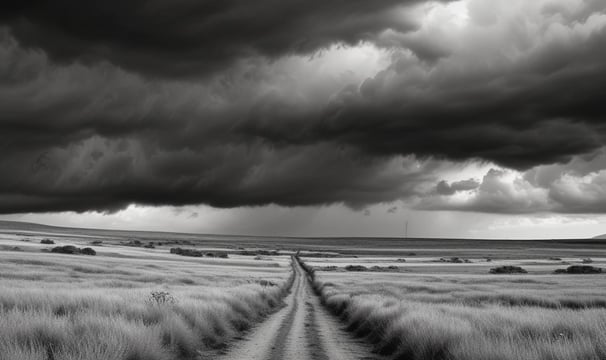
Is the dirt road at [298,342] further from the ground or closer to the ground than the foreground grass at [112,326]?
closer to the ground

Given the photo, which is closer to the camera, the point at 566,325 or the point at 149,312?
the point at 566,325

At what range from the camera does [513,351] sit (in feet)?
35.7

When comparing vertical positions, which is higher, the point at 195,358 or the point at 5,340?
the point at 5,340

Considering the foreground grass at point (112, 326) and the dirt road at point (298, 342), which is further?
the dirt road at point (298, 342)

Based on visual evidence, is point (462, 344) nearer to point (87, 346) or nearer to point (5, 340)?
point (87, 346)

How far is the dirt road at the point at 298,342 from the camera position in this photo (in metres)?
14.9

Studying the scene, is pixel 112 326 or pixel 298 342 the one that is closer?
pixel 112 326

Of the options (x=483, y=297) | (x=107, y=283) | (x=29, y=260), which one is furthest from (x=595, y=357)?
(x=29, y=260)

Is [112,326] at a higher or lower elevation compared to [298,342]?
higher

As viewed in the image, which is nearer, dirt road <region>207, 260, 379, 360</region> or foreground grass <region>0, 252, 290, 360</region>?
foreground grass <region>0, 252, 290, 360</region>

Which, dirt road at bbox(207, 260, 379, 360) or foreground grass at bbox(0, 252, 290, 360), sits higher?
foreground grass at bbox(0, 252, 290, 360)

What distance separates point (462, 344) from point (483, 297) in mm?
25381

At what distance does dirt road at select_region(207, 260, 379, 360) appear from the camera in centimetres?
1493

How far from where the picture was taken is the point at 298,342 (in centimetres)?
1744
